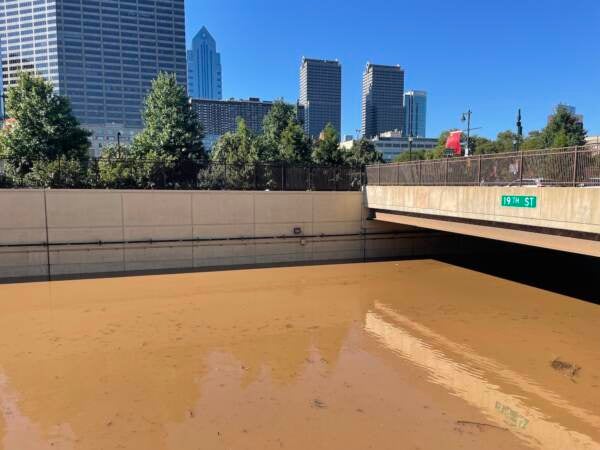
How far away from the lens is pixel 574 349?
8625mm

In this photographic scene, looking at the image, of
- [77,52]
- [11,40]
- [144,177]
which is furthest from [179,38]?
[144,177]

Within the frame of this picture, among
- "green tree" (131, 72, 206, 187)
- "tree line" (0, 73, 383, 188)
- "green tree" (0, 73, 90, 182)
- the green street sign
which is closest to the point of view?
the green street sign

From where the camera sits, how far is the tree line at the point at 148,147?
17.5 metres

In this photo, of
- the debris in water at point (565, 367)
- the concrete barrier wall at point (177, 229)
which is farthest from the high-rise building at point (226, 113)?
the debris in water at point (565, 367)

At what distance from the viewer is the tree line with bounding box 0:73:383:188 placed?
57.4 feet

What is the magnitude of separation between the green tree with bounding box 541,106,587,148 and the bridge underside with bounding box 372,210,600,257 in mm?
28753

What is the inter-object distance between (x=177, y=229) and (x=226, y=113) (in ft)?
381

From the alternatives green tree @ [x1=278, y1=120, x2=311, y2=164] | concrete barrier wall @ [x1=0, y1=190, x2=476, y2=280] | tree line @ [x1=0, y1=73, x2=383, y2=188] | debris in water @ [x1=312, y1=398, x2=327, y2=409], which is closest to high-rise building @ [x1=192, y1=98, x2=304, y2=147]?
tree line @ [x1=0, y1=73, x2=383, y2=188]

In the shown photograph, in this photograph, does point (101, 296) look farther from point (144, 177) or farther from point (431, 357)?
point (431, 357)

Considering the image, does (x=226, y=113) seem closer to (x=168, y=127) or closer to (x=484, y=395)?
(x=168, y=127)

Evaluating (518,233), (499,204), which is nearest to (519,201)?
(499,204)

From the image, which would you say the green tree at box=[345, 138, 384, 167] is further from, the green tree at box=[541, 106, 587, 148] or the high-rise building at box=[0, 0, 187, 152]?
the high-rise building at box=[0, 0, 187, 152]

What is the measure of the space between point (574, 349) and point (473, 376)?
2953 mm

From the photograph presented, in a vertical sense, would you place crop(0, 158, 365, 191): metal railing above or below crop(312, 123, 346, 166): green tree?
below
